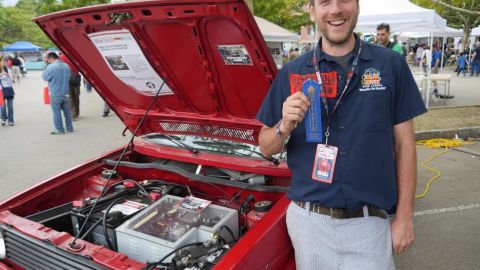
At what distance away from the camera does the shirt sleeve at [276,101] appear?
180 cm

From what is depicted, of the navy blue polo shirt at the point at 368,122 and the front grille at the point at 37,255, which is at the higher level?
the navy blue polo shirt at the point at 368,122

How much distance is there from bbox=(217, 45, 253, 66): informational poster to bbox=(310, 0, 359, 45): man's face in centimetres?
56

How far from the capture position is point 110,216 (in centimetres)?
214

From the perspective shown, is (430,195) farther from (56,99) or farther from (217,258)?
(56,99)

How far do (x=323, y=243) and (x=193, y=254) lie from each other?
2.05 ft

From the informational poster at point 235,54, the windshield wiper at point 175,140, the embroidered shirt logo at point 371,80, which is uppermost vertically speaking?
the informational poster at point 235,54

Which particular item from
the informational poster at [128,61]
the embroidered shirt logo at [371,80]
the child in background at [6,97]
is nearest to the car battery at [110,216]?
the informational poster at [128,61]

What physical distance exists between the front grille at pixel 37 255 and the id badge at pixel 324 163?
1.13m

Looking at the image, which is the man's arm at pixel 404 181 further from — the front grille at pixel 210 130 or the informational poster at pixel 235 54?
the front grille at pixel 210 130

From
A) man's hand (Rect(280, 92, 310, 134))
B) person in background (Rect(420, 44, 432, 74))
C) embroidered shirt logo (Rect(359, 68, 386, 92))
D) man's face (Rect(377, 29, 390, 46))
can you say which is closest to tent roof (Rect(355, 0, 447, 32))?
person in background (Rect(420, 44, 432, 74))

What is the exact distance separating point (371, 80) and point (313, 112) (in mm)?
300

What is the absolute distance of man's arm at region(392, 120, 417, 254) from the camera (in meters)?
1.67

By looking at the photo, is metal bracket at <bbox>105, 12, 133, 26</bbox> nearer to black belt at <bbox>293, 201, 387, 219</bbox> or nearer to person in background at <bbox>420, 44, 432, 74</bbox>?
black belt at <bbox>293, 201, 387, 219</bbox>

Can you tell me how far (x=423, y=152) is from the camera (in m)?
6.50
